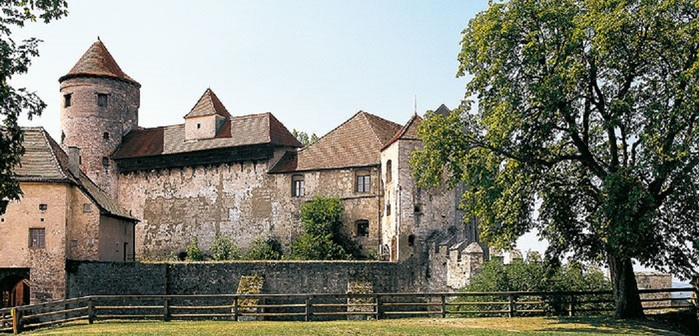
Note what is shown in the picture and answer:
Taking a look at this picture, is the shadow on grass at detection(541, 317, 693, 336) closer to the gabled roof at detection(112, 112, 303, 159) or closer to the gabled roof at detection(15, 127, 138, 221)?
the gabled roof at detection(15, 127, 138, 221)

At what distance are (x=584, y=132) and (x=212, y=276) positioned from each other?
2100 cm

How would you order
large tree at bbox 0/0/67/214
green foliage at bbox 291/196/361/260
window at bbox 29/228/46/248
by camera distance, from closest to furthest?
large tree at bbox 0/0/67/214 < window at bbox 29/228/46/248 < green foliage at bbox 291/196/361/260

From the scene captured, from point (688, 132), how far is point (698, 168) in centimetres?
112

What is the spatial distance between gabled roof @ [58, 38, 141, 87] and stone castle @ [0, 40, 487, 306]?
0.33ft

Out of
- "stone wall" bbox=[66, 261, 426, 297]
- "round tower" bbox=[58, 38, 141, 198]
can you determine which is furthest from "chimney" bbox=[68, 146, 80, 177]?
"round tower" bbox=[58, 38, 141, 198]

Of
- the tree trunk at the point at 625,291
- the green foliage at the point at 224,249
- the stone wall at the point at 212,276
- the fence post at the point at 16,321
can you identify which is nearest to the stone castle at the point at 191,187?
the green foliage at the point at 224,249

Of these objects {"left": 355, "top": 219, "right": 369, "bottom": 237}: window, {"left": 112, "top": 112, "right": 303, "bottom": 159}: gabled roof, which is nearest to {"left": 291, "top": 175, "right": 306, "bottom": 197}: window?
{"left": 112, "top": 112, "right": 303, "bottom": 159}: gabled roof

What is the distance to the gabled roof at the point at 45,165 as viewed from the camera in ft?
131

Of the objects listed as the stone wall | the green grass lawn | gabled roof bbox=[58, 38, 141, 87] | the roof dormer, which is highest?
gabled roof bbox=[58, 38, 141, 87]

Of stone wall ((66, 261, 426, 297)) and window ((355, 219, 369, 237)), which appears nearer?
stone wall ((66, 261, 426, 297))

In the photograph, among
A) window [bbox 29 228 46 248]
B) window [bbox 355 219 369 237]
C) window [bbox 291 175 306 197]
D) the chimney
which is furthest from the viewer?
window [bbox 291 175 306 197]

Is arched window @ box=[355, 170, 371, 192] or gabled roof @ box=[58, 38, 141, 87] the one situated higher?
gabled roof @ box=[58, 38, 141, 87]

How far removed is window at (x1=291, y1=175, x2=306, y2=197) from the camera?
53.3 m

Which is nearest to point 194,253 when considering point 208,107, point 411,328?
point 208,107
